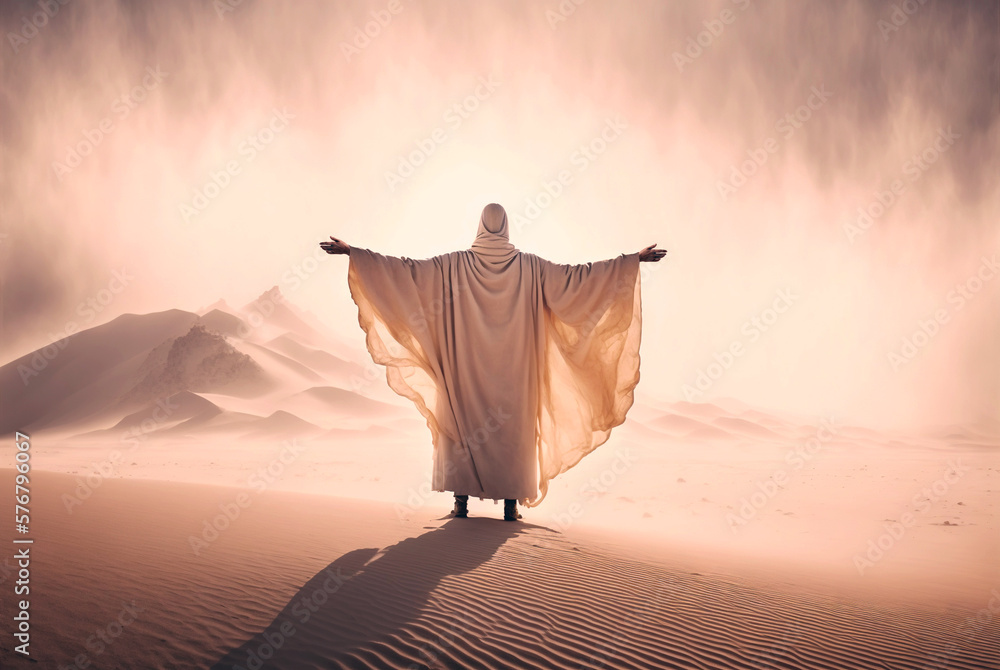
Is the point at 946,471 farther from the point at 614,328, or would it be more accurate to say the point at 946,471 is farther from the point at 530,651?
the point at 530,651

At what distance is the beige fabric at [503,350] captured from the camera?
6.36m

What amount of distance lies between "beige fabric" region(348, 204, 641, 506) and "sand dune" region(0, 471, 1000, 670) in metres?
0.94

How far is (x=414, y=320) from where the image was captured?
6.48 metres

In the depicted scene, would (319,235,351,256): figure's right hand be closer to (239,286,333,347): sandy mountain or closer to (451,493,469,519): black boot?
(451,493,469,519): black boot

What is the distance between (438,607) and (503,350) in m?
3.35

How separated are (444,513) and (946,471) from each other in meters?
15.9

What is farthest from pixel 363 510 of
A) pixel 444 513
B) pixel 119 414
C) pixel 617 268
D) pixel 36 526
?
pixel 119 414

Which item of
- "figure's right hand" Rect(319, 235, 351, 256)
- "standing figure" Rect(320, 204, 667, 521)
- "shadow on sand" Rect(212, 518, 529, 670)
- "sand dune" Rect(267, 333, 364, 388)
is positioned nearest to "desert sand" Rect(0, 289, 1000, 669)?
"shadow on sand" Rect(212, 518, 529, 670)

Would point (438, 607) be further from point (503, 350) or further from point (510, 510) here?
point (503, 350)

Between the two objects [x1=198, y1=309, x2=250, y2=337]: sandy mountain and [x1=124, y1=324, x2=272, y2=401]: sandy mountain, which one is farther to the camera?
[x1=198, y1=309, x2=250, y2=337]: sandy mountain

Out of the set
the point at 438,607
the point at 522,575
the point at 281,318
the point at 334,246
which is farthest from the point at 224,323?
the point at 438,607

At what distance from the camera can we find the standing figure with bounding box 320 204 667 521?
636cm

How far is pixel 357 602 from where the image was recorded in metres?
3.59

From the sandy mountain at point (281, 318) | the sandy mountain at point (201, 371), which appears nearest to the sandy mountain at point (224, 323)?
the sandy mountain at point (281, 318)
